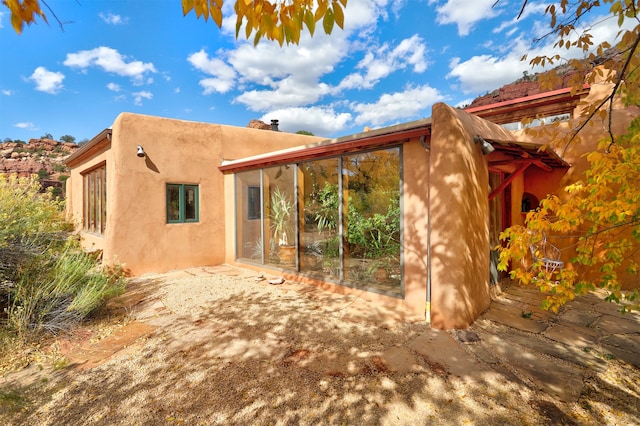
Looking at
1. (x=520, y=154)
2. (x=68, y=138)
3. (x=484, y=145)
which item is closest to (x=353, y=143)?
(x=484, y=145)

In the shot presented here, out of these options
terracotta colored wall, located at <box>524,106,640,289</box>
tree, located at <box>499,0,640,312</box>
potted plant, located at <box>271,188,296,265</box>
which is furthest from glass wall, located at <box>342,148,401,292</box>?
terracotta colored wall, located at <box>524,106,640,289</box>

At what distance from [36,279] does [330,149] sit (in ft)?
17.0

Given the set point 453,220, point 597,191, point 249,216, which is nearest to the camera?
point 597,191

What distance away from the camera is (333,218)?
6.23 meters

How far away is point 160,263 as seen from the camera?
7.68m

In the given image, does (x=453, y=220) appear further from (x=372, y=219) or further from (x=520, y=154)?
(x=520, y=154)

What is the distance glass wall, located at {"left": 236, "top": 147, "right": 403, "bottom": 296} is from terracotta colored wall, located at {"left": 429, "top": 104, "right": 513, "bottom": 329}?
0.80m

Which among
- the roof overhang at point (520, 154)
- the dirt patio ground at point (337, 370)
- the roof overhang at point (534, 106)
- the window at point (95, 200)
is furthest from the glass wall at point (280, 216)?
the roof overhang at point (534, 106)

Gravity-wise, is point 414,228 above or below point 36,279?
above

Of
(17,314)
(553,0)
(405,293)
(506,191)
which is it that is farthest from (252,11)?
(506,191)

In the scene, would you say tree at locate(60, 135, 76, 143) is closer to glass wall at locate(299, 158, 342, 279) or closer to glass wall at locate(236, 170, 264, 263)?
glass wall at locate(236, 170, 264, 263)

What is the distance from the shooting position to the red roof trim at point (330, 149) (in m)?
4.70

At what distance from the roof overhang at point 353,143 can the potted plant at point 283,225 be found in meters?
0.91

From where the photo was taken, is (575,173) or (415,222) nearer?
(415,222)
